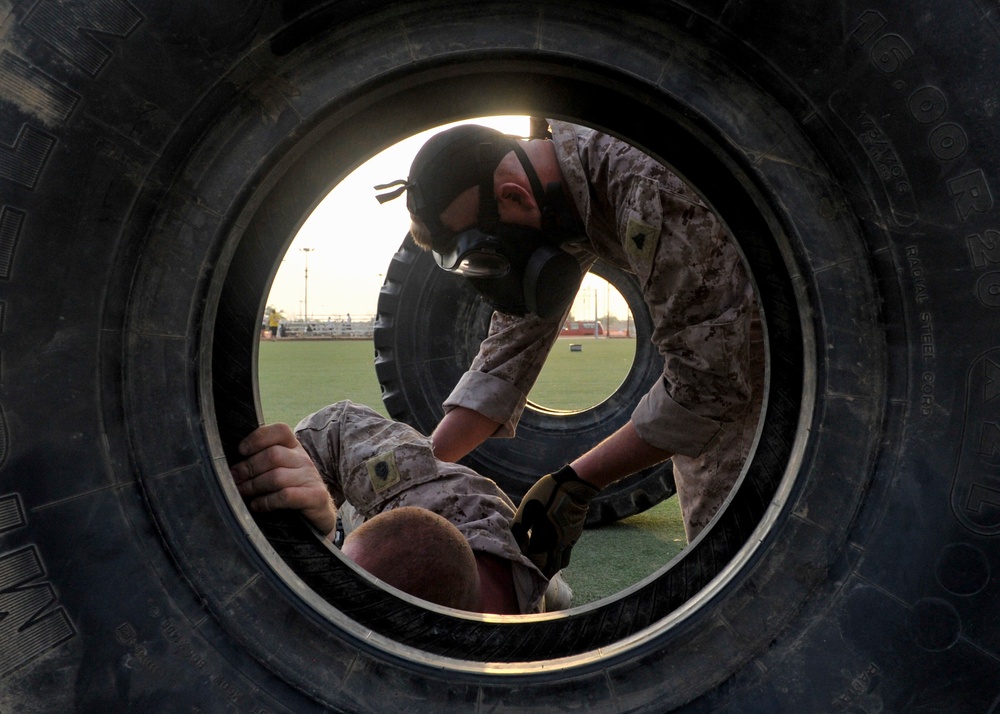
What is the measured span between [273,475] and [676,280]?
100cm

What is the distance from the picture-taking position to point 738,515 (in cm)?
84

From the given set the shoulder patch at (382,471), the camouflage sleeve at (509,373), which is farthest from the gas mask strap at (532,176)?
the shoulder patch at (382,471)

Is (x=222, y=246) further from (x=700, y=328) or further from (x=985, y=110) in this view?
(x=700, y=328)

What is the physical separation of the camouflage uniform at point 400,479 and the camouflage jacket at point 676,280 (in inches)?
16.3

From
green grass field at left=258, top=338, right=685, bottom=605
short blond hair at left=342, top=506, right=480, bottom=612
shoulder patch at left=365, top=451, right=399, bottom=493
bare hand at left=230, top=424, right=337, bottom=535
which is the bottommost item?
green grass field at left=258, top=338, right=685, bottom=605

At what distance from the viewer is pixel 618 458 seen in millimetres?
1831

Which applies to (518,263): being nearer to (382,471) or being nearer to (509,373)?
(509,373)

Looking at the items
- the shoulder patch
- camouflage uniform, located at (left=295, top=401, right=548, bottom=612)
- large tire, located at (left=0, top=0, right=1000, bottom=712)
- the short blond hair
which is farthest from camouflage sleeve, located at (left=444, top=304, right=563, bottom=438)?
large tire, located at (left=0, top=0, right=1000, bottom=712)

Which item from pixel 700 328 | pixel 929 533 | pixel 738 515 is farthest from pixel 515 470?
pixel 929 533

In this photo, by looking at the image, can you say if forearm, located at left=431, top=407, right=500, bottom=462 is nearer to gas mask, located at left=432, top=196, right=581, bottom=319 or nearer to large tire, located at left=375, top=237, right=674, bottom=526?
gas mask, located at left=432, top=196, right=581, bottom=319

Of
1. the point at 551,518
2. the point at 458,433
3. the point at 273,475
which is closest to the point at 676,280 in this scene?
the point at 551,518

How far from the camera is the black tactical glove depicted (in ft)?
6.05

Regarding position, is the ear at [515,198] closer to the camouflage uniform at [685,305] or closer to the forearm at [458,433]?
the camouflage uniform at [685,305]

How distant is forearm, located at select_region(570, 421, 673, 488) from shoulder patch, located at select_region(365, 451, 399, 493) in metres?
0.49
